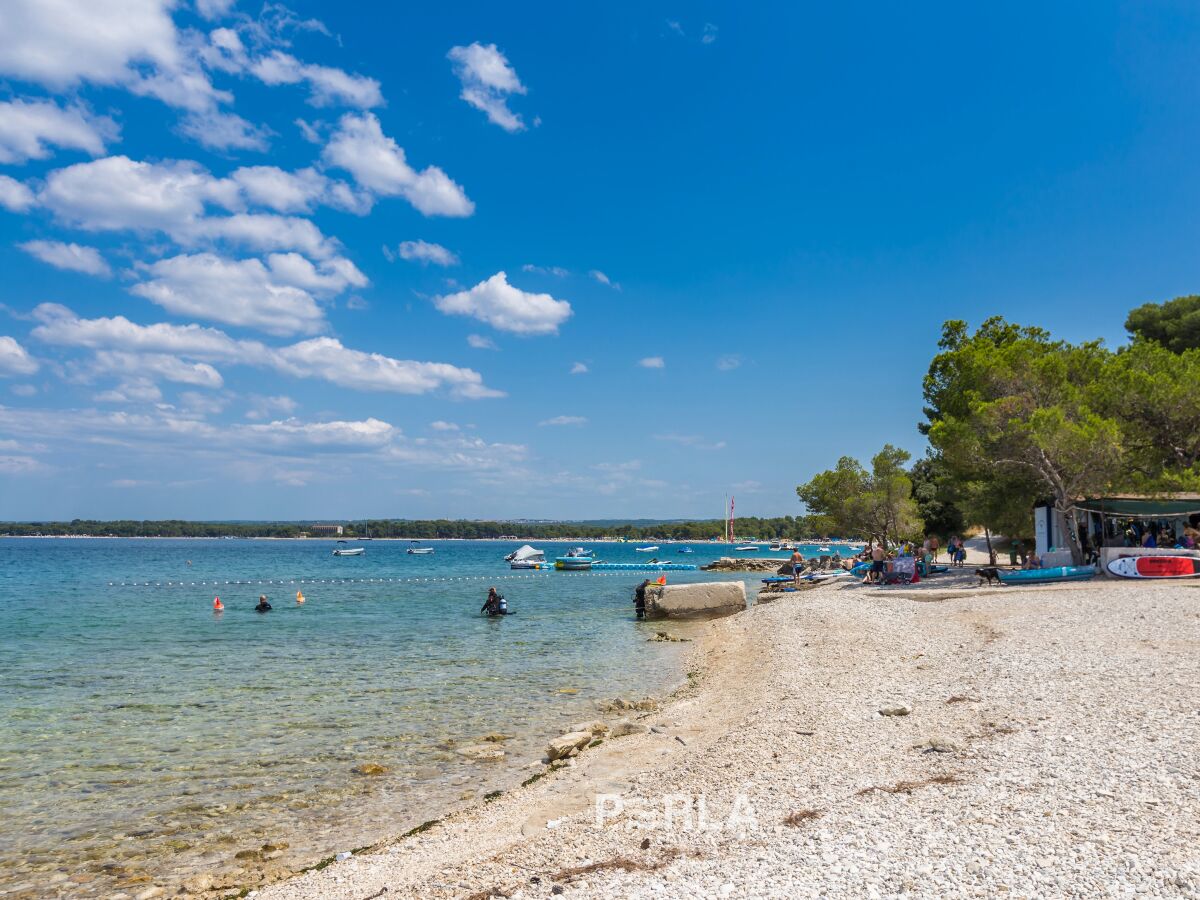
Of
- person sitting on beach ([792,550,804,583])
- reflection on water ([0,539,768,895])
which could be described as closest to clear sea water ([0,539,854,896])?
reflection on water ([0,539,768,895])

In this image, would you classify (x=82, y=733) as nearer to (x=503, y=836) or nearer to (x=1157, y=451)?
(x=503, y=836)

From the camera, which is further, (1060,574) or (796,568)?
(796,568)

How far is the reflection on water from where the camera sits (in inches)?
351

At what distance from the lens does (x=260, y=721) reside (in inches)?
554

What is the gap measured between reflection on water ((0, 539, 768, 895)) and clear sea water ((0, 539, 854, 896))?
0.14ft

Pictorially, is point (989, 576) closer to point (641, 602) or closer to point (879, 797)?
point (641, 602)

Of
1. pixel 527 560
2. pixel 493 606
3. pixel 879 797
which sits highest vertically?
pixel 879 797

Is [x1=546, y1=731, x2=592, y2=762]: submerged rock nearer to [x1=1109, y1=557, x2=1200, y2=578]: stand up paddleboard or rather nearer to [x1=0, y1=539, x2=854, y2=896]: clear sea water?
[x1=0, y1=539, x2=854, y2=896]: clear sea water

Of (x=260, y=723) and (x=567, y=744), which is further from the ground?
(x=567, y=744)

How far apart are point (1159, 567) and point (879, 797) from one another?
22.5 metres

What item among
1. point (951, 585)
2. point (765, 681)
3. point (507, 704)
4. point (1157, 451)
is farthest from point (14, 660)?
point (1157, 451)

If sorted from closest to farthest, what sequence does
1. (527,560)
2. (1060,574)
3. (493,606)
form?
(1060,574)
(493,606)
(527,560)

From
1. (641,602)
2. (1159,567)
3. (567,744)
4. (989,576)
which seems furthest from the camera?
(641,602)

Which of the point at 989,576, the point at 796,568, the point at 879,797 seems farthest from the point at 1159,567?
the point at 879,797
